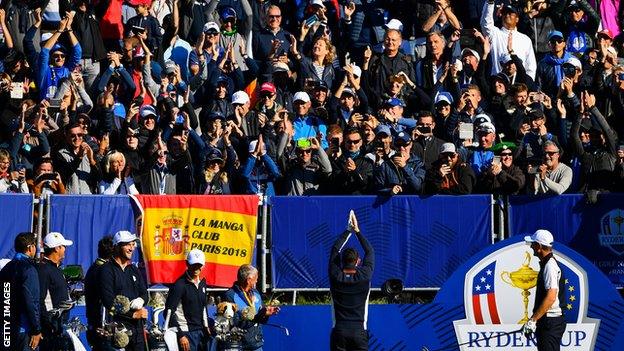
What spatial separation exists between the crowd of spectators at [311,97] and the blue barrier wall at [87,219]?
58 centimetres

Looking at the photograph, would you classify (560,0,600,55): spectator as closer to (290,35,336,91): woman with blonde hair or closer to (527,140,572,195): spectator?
(290,35,336,91): woman with blonde hair

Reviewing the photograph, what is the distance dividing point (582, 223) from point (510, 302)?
199 centimetres

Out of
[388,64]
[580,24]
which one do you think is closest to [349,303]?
[388,64]

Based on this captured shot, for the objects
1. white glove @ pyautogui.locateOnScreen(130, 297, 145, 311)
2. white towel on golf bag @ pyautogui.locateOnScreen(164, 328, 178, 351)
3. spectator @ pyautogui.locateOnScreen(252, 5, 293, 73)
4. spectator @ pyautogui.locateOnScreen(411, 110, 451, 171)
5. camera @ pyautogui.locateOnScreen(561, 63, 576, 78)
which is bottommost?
white towel on golf bag @ pyautogui.locateOnScreen(164, 328, 178, 351)

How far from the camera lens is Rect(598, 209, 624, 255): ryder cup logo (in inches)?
857

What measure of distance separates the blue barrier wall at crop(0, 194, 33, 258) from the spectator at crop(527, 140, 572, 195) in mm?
6658

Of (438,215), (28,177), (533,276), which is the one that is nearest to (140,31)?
(28,177)

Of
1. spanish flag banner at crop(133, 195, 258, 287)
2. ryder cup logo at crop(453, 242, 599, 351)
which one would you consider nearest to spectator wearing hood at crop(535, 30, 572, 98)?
ryder cup logo at crop(453, 242, 599, 351)

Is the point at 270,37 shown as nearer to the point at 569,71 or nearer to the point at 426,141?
the point at 426,141

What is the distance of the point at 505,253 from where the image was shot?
2067cm

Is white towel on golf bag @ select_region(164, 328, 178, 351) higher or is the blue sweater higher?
the blue sweater

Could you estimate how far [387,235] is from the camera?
72.1ft

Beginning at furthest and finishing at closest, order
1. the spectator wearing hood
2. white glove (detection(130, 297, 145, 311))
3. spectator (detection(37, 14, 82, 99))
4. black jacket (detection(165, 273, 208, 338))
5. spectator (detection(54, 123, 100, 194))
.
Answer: the spectator wearing hood → spectator (detection(37, 14, 82, 99)) → spectator (detection(54, 123, 100, 194)) → black jacket (detection(165, 273, 208, 338)) → white glove (detection(130, 297, 145, 311))

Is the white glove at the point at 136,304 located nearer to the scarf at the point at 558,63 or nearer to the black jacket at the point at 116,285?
the black jacket at the point at 116,285
